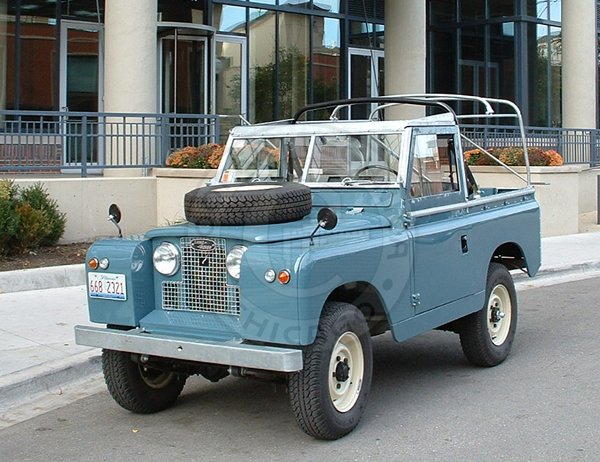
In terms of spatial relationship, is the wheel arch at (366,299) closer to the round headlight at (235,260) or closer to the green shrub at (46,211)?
the round headlight at (235,260)

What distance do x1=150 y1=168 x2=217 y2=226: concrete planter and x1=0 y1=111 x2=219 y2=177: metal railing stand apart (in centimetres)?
51

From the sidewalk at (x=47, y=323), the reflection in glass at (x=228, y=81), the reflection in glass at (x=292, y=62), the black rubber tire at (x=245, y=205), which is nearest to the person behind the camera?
the black rubber tire at (x=245, y=205)

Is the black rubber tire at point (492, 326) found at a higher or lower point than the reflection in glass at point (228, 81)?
lower

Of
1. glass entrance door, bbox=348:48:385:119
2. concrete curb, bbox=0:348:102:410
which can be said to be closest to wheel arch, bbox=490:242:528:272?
concrete curb, bbox=0:348:102:410

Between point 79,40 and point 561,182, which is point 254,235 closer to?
point 561,182

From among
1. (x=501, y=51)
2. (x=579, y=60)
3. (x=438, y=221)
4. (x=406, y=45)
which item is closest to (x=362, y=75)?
(x=501, y=51)

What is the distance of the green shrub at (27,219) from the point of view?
11.3 metres

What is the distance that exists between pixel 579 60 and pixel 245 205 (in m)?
17.5

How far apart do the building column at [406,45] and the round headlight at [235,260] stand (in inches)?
573

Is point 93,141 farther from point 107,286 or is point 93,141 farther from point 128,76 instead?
point 107,286

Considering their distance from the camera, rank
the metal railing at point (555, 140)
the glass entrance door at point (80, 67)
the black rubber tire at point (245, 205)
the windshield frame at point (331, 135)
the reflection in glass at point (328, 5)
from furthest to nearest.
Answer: the reflection in glass at point (328, 5), the metal railing at point (555, 140), the glass entrance door at point (80, 67), the windshield frame at point (331, 135), the black rubber tire at point (245, 205)

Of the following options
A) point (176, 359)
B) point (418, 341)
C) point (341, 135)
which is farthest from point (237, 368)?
point (418, 341)

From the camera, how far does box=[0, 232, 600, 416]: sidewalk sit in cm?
713

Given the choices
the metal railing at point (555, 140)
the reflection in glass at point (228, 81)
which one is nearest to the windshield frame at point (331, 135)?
the metal railing at point (555, 140)
